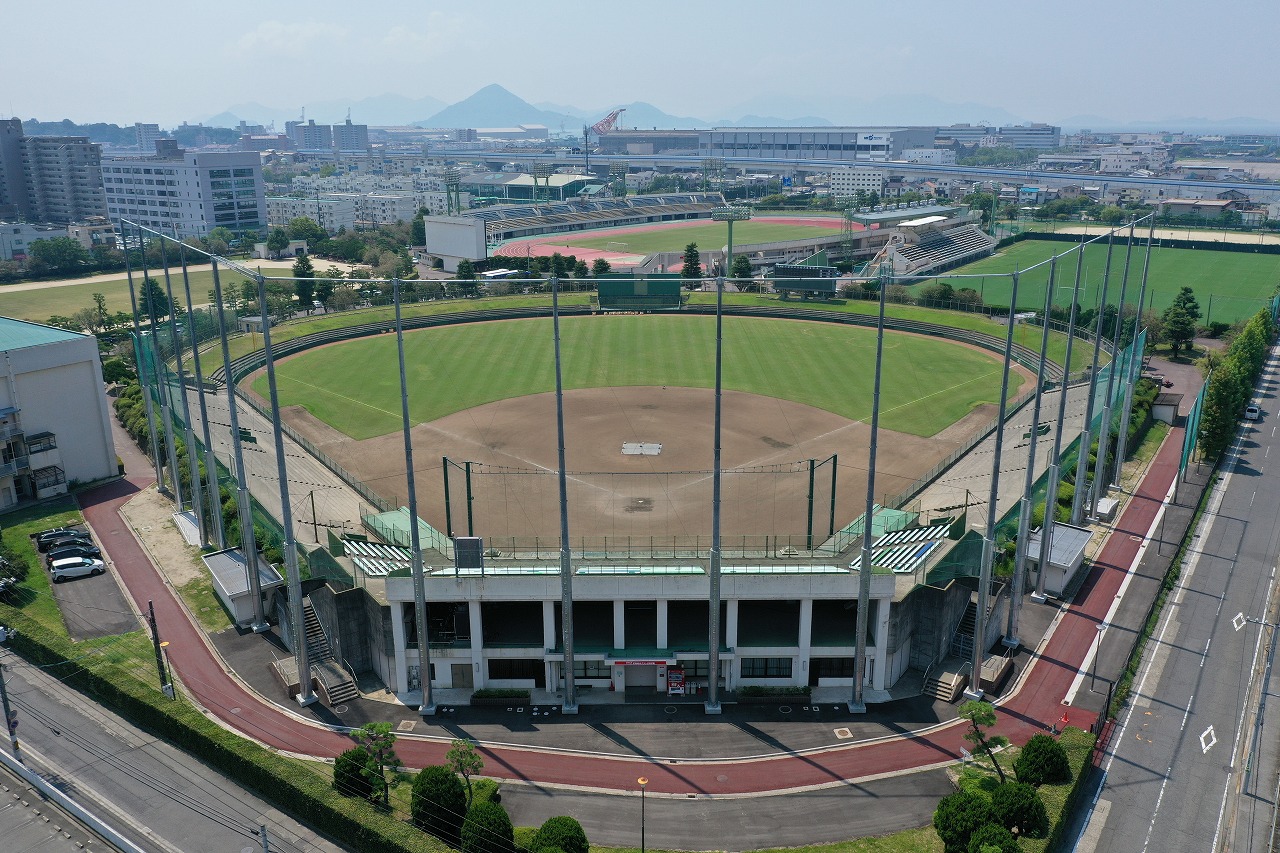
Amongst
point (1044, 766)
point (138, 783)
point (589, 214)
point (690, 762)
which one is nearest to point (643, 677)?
point (690, 762)

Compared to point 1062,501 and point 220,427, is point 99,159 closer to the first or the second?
point 220,427

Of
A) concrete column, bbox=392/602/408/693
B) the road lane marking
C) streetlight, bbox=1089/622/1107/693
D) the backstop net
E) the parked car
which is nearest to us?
the road lane marking

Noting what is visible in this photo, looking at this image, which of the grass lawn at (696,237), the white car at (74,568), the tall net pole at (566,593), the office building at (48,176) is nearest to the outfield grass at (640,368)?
the white car at (74,568)

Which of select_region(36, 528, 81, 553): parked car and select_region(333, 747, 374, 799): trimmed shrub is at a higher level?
select_region(333, 747, 374, 799): trimmed shrub

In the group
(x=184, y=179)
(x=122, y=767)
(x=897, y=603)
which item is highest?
(x=184, y=179)

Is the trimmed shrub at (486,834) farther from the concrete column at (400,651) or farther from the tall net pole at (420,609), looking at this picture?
the concrete column at (400,651)

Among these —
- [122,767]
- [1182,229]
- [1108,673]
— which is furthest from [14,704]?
[1182,229]

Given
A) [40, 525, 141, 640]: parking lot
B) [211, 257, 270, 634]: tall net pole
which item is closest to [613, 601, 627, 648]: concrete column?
[211, 257, 270, 634]: tall net pole

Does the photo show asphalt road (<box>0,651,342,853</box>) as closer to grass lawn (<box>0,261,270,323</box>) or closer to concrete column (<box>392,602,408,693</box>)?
concrete column (<box>392,602,408,693</box>)
